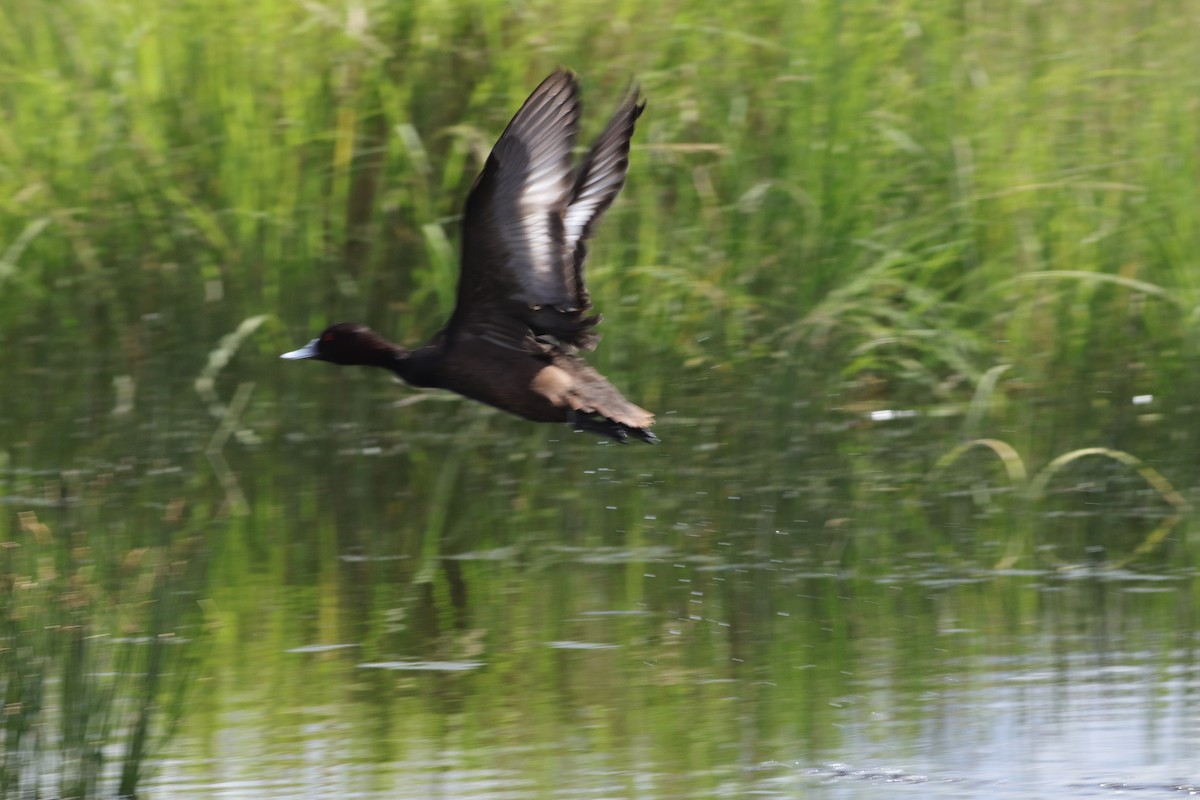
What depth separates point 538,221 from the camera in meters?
5.77

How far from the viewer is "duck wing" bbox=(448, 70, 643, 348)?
18.5ft

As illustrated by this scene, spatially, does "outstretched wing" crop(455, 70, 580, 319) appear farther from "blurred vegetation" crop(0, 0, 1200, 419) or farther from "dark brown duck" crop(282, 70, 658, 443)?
"blurred vegetation" crop(0, 0, 1200, 419)

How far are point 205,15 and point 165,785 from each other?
480 centimetres

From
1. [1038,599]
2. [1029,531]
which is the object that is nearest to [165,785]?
[1038,599]

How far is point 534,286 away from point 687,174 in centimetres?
314

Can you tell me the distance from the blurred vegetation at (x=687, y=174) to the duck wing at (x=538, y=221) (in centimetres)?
242

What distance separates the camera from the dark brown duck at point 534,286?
5656 mm

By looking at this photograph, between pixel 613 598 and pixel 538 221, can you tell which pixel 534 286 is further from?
pixel 613 598

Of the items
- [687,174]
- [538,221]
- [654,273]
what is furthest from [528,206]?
[687,174]

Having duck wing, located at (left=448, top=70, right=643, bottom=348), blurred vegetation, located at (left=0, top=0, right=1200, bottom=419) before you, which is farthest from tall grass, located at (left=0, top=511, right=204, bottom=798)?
blurred vegetation, located at (left=0, top=0, right=1200, bottom=419)

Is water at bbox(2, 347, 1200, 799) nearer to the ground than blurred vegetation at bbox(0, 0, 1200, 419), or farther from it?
nearer to the ground

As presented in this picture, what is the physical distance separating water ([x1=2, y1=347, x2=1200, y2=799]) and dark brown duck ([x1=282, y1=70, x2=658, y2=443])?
737 mm

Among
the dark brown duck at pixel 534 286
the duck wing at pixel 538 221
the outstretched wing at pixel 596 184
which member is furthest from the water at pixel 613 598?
the outstretched wing at pixel 596 184

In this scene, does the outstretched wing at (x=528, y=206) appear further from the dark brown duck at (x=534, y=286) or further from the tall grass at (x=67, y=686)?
the tall grass at (x=67, y=686)
